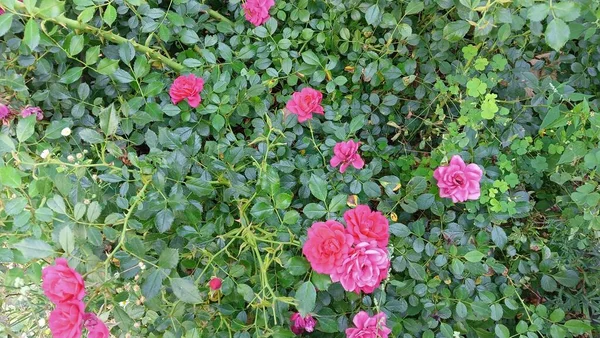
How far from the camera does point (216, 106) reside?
141 centimetres

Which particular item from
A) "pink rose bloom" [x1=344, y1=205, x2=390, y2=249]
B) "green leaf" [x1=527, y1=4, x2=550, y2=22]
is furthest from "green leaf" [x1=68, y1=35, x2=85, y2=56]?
"green leaf" [x1=527, y1=4, x2=550, y2=22]

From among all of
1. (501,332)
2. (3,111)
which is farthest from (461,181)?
(3,111)

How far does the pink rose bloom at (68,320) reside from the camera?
85cm

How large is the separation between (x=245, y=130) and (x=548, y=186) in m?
1.01

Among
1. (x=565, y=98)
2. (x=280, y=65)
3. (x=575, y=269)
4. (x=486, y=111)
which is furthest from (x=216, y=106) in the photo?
(x=575, y=269)

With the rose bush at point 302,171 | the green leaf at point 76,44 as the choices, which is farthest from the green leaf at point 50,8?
the green leaf at point 76,44

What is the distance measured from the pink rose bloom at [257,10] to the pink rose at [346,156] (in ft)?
1.72

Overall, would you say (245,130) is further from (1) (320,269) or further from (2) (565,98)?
(2) (565,98)

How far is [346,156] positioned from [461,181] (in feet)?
1.07

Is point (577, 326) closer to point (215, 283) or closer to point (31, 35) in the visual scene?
point (215, 283)

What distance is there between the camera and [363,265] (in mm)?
995

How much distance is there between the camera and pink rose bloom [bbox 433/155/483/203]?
1170mm

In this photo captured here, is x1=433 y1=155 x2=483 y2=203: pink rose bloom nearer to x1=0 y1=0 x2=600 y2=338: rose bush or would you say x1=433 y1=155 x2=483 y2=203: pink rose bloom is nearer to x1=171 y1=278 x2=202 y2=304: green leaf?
x1=0 y1=0 x2=600 y2=338: rose bush

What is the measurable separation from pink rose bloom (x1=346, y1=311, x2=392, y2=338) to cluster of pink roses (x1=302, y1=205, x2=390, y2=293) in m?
0.16
